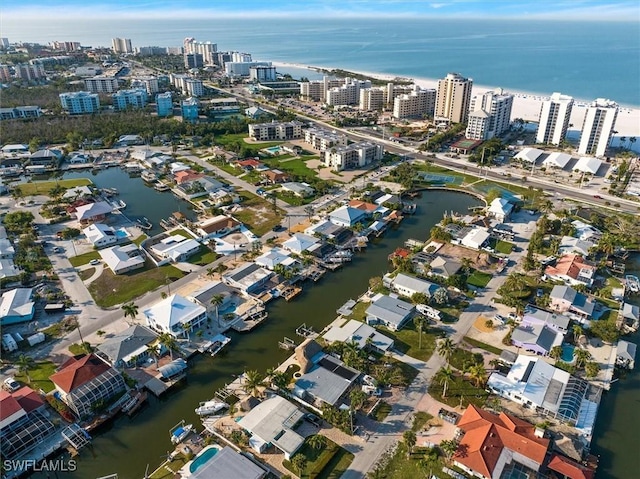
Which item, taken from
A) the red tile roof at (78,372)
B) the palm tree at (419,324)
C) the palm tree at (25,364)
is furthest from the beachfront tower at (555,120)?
the palm tree at (25,364)

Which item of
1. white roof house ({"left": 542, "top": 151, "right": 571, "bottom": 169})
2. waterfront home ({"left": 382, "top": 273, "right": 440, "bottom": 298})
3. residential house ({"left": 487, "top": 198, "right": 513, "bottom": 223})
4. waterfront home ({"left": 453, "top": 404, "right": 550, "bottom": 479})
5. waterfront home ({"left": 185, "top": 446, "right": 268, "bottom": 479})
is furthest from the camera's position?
white roof house ({"left": 542, "top": 151, "right": 571, "bottom": 169})

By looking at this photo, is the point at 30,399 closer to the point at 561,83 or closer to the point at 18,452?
the point at 18,452

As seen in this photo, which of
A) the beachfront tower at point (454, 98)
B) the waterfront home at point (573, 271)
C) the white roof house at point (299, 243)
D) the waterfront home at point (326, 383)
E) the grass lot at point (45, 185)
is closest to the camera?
the waterfront home at point (326, 383)

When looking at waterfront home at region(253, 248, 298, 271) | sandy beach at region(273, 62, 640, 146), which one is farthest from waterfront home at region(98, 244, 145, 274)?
sandy beach at region(273, 62, 640, 146)

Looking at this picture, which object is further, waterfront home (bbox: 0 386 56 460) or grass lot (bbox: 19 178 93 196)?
grass lot (bbox: 19 178 93 196)

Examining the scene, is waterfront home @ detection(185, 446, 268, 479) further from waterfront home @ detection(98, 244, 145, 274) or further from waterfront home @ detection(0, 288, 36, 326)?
waterfront home @ detection(98, 244, 145, 274)

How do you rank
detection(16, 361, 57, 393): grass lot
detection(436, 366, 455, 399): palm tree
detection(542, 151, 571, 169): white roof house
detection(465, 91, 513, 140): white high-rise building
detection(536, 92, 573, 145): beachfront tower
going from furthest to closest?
detection(465, 91, 513, 140): white high-rise building < detection(536, 92, 573, 145): beachfront tower < detection(542, 151, 571, 169): white roof house < detection(16, 361, 57, 393): grass lot < detection(436, 366, 455, 399): palm tree

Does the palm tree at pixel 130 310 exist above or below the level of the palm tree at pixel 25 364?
above

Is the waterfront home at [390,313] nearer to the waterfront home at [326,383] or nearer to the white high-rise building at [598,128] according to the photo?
the waterfront home at [326,383]
